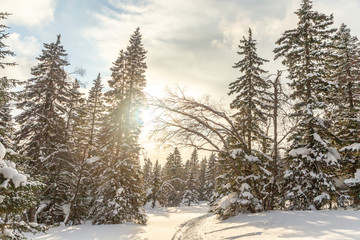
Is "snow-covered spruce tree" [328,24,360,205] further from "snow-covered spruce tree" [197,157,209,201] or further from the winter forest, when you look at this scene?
"snow-covered spruce tree" [197,157,209,201]

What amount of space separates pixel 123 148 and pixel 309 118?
14397 millimetres

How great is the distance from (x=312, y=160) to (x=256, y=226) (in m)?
6.78

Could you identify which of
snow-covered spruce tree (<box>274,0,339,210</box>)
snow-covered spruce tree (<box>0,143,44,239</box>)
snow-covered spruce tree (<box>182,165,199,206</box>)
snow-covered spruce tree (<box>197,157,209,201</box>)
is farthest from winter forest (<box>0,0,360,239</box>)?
snow-covered spruce tree (<box>197,157,209,201</box>)

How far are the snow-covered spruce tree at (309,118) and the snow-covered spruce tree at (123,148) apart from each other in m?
11.5

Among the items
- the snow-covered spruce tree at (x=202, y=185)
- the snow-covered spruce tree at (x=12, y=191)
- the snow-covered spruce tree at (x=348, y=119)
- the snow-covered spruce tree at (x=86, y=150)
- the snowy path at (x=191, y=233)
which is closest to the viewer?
the snow-covered spruce tree at (x=12, y=191)

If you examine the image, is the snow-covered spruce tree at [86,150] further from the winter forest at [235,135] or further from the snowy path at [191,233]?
the snowy path at [191,233]

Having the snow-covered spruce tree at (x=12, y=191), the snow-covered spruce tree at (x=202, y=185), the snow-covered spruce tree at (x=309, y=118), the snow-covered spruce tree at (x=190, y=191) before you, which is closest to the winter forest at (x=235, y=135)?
the snow-covered spruce tree at (x=309, y=118)

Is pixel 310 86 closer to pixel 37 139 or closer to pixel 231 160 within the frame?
pixel 231 160

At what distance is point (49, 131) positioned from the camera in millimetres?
18719

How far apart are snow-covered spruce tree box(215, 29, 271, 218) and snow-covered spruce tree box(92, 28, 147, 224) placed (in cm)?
722

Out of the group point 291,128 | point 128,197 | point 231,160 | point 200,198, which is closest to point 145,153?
point 128,197

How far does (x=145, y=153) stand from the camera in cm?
1719

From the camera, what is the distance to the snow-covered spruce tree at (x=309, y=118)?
549 inches

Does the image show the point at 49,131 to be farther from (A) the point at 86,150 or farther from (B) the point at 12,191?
(B) the point at 12,191
